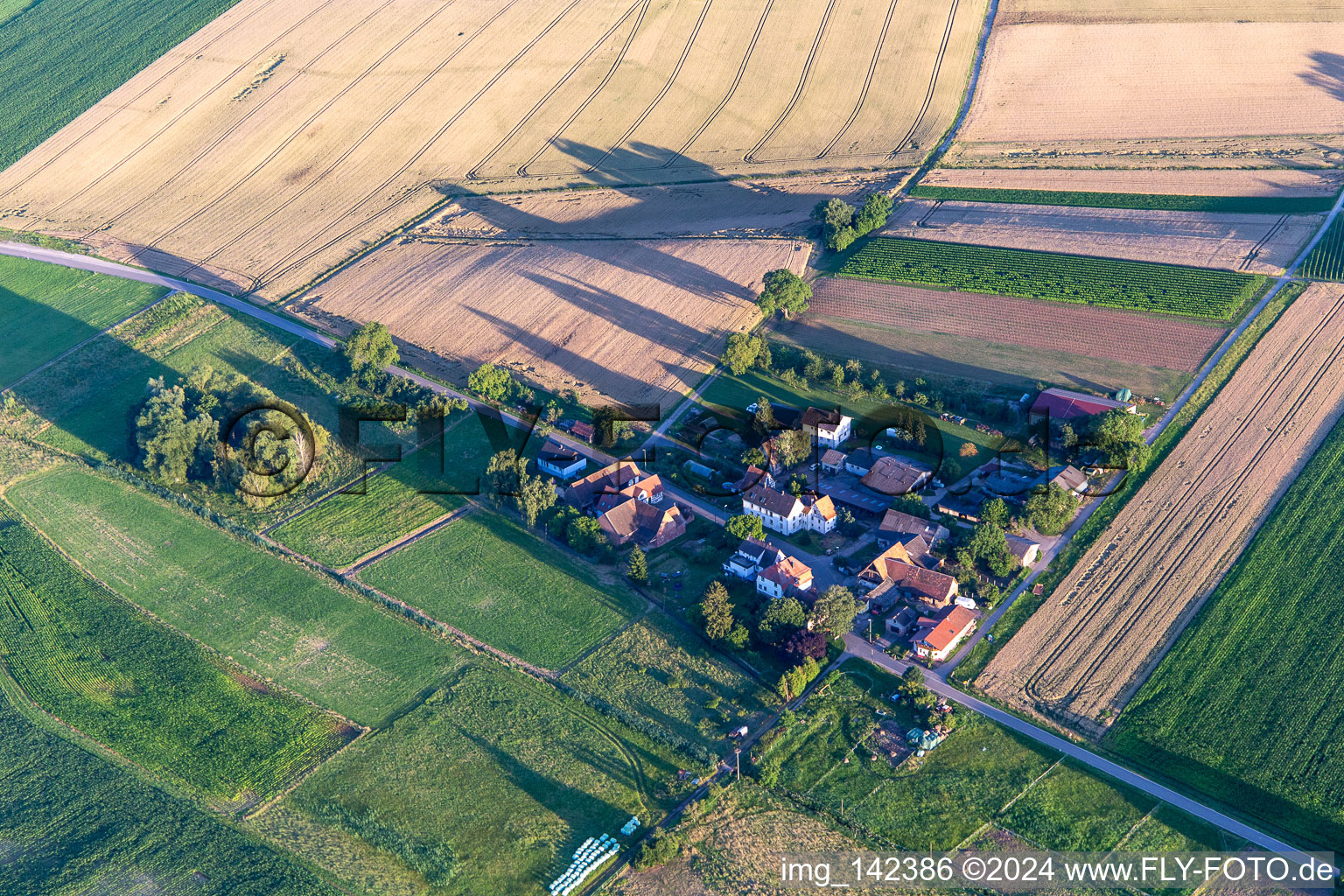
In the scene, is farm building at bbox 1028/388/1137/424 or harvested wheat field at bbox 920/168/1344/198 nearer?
farm building at bbox 1028/388/1137/424

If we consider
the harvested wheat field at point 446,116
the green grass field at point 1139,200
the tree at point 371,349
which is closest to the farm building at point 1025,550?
the green grass field at point 1139,200

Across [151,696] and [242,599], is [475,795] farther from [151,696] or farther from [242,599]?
[242,599]

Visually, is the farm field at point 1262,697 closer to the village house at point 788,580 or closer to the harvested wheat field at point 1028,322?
the village house at point 788,580

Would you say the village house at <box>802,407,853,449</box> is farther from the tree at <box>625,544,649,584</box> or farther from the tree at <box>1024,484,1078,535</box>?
the tree at <box>625,544,649,584</box>

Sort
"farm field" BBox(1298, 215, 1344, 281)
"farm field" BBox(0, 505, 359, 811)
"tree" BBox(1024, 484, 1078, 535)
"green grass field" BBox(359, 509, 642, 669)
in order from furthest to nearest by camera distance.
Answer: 1. "farm field" BBox(1298, 215, 1344, 281)
2. "tree" BBox(1024, 484, 1078, 535)
3. "green grass field" BBox(359, 509, 642, 669)
4. "farm field" BBox(0, 505, 359, 811)

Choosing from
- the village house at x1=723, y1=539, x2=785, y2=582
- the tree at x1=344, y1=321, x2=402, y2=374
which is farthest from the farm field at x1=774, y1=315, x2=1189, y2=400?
the tree at x1=344, y1=321, x2=402, y2=374

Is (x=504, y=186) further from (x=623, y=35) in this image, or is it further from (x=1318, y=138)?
(x=1318, y=138)
